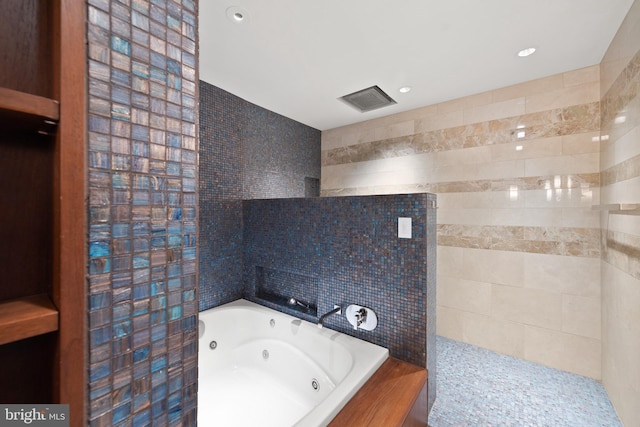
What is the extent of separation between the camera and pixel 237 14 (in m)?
1.55

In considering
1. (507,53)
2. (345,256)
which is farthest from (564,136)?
(345,256)

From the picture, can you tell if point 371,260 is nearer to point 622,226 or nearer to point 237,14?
point 622,226

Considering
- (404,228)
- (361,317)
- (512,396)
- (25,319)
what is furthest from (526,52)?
(25,319)

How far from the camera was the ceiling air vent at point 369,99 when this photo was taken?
2465mm

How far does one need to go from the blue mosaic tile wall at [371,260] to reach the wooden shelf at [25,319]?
155 cm

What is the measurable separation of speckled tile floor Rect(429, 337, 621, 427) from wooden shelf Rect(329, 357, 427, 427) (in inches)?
15.4

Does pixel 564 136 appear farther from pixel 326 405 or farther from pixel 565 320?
pixel 326 405

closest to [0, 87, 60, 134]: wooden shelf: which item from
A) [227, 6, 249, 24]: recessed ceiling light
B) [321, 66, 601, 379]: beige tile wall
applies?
[227, 6, 249, 24]: recessed ceiling light

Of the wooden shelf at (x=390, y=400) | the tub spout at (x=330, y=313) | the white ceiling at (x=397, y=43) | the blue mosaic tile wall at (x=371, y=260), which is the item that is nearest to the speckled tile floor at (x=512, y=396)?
the blue mosaic tile wall at (x=371, y=260)

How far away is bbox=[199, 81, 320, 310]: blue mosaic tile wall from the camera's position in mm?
2324

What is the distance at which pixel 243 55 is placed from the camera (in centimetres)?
193

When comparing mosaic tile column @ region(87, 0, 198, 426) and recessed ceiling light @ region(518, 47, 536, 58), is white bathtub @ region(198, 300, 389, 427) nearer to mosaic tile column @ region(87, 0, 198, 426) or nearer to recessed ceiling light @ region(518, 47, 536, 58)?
mosaic tile column @ region(87, 0, 198, 426)

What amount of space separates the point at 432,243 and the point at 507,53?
1.48 m

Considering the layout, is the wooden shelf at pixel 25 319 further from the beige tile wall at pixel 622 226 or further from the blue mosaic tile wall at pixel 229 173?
the beige tile wall at pixel 622 226
